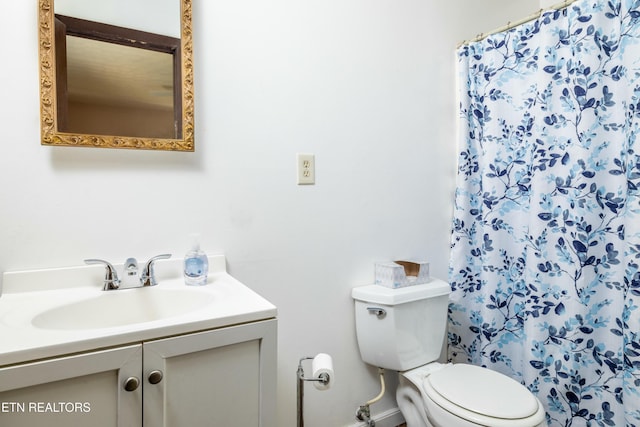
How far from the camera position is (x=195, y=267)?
1.12 m

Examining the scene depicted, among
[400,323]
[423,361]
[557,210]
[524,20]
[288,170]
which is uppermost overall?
[524,20]

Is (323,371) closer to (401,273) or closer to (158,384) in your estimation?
(158,384)

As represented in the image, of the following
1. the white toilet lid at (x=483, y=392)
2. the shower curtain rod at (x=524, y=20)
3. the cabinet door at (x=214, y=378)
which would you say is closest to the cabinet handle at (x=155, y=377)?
the cabinet door at (x=214, y=378)

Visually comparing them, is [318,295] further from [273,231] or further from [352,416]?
[352,416]

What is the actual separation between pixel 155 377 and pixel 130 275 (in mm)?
430

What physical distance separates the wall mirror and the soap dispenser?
0.33m

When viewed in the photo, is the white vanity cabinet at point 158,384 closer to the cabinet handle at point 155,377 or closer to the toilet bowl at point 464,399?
the cabinet handle at point 155,377

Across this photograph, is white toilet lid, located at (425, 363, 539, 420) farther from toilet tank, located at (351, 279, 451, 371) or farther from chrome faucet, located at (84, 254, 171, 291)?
chrome faucet, located at (84, 254, 171, 291)

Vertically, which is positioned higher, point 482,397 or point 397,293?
point 397,293

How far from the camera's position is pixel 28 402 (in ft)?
2.15

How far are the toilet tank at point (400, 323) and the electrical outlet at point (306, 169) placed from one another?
0.50m

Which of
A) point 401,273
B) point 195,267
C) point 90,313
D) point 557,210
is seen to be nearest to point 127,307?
point 90,313

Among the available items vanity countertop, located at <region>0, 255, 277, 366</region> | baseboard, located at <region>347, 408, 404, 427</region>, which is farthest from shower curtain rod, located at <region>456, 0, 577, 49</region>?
baseboard, located at <region>347, 408, 404, 427</region>

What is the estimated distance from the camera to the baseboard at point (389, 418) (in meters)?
1.63
